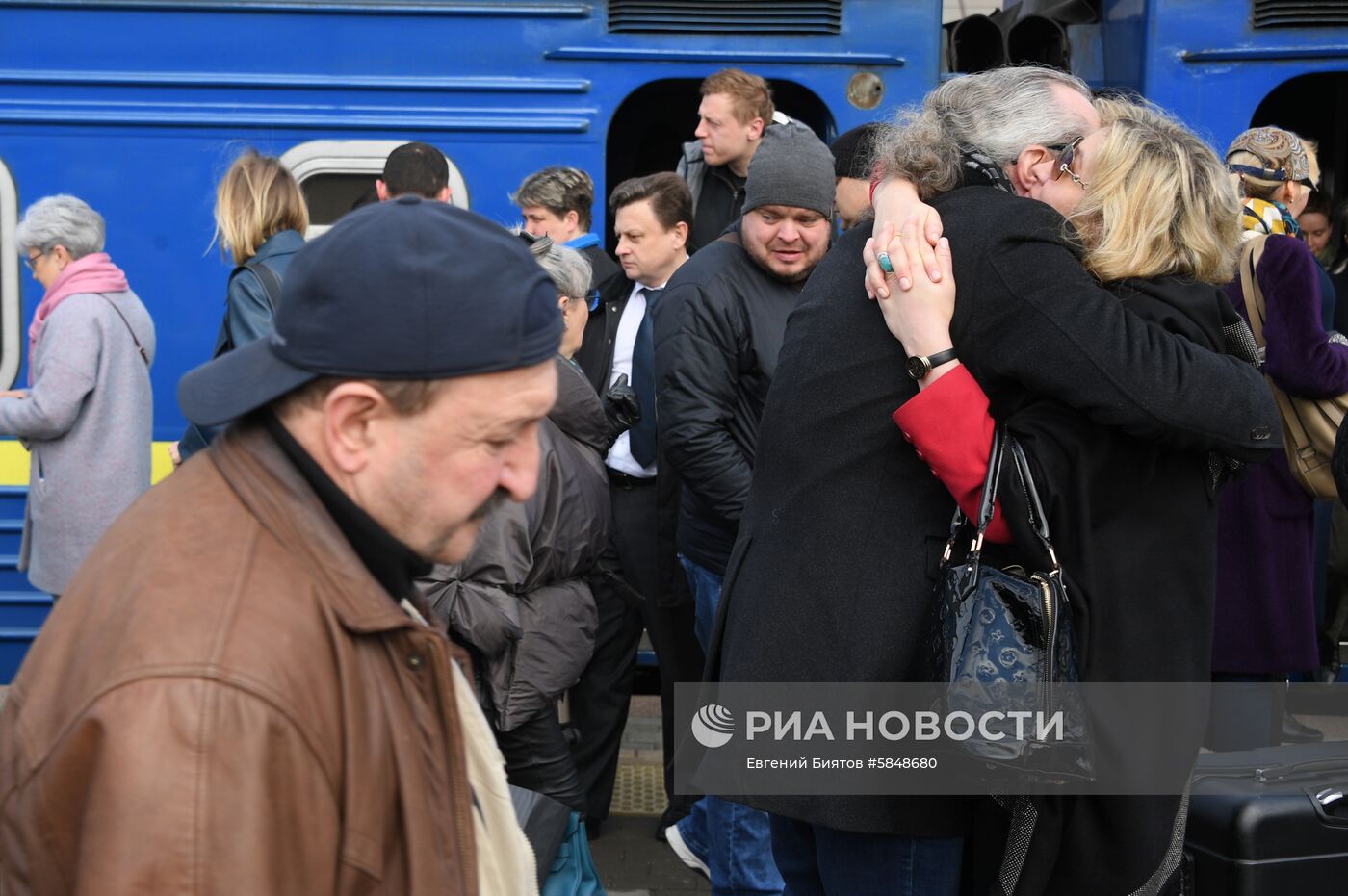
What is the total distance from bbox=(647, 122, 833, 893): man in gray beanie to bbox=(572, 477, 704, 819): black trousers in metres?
0.55

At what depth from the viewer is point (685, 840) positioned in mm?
4316

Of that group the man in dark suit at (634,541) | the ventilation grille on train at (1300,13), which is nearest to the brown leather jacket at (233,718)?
the man in dark suit at (634,541)

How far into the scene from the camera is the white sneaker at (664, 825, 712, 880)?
4.26m

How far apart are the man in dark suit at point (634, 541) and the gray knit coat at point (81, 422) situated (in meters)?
1.45

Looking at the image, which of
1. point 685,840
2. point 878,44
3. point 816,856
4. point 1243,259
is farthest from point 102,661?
point 878,44

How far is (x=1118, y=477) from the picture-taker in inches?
82.4

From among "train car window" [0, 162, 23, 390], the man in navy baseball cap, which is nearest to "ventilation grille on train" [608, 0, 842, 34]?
"train car window" [0, 162, 23, 390]

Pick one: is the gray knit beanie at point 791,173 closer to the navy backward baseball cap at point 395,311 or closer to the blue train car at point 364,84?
the blue train car at point 364,84

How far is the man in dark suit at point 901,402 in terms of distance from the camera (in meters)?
2.02

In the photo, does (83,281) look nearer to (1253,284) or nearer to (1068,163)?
(1068,163)

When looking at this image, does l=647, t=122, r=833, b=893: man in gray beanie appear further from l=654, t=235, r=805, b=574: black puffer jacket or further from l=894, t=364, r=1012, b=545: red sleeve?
l=894, t=364, r=1012, b=545: red sleeve

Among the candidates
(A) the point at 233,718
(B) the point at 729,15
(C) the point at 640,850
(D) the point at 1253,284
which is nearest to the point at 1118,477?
(A) the point at 233,718

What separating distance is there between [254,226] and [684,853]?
225 centimetres

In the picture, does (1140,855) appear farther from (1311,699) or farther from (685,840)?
(1311,699)
